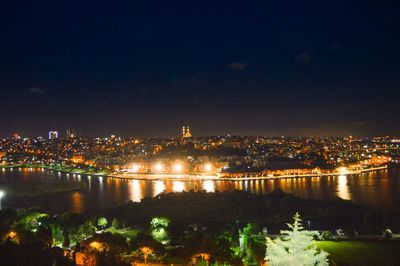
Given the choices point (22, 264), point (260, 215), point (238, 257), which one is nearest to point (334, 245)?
point (238, 257)

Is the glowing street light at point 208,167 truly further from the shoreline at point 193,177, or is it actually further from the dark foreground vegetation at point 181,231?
the dark foreground vegetation at point 181,231

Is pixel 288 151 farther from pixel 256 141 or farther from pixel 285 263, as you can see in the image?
pixel 285 263

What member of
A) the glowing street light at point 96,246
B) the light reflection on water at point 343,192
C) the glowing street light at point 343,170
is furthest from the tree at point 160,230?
the glowing street light at point 343,170

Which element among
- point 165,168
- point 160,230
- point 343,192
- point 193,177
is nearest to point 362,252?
point 160,230

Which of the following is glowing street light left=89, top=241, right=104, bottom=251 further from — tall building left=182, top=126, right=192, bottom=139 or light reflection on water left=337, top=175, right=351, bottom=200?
tall building left=182, top=126, right=192, bottom=139

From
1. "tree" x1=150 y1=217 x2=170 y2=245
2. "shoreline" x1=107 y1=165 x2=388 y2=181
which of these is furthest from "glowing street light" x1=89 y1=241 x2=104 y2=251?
"shoreline" x1=107 y1=165 x2=388 y2=181

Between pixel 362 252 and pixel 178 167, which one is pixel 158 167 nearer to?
pixel 178 167
